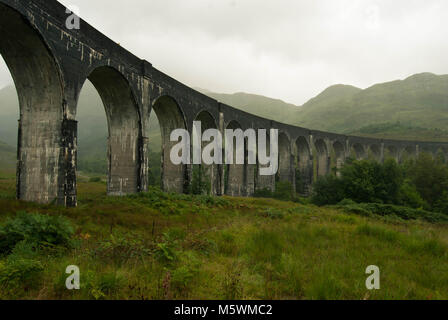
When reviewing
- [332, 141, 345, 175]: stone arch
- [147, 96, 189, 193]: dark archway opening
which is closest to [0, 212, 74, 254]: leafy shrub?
[147, 96, 189, 193]: dark archway opening

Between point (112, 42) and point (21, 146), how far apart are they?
7062 millimetres

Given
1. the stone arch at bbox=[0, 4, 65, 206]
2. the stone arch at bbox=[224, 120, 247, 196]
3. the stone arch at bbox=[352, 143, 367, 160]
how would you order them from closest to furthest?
the stone arch at bbox=[0, 4, 65, 206], the stone arch at bbox=[224, 120, 247, 196], the stone arch at bbox=[352, 143, 367, 160]

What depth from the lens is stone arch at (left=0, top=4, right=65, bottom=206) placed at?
10250 mm

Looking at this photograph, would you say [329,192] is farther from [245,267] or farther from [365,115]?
[365,115]

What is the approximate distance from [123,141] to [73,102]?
510 centimetres

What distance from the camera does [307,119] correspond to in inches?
6476

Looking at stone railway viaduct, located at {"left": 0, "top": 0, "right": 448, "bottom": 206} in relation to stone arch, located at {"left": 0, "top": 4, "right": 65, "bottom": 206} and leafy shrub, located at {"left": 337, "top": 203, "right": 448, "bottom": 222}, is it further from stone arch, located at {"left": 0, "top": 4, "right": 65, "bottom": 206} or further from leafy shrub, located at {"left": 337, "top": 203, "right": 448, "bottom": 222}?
leafy shrub, located at {"left": 337, "top": 203, "right": 448, "bottom": 222}

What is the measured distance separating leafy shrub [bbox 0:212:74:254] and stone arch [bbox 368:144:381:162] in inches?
2241

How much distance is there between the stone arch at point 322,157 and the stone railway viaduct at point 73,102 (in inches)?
927

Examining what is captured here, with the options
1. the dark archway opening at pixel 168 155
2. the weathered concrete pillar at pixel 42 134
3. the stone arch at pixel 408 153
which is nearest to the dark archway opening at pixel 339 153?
the stone arch at pixel 408 153

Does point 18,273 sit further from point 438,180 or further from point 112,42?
point 438,180

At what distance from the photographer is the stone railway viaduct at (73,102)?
9836 mm

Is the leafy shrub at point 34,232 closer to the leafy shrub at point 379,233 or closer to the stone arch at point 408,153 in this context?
the leafy shrub at point 379,233
